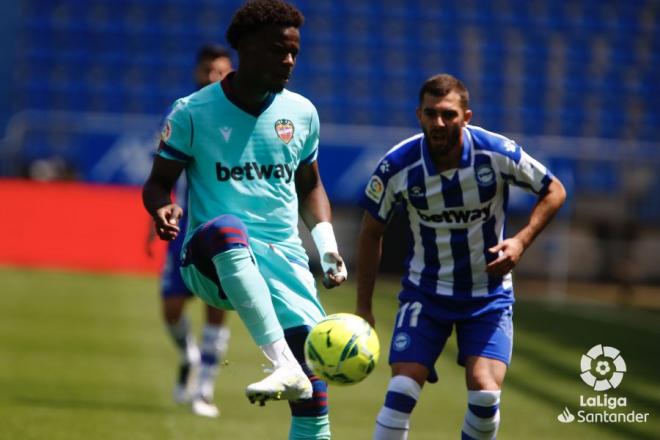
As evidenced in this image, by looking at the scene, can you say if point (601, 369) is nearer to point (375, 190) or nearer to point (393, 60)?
point (375, 190)

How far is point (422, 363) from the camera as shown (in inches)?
224

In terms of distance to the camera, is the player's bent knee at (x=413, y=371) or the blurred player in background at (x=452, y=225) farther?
the blurred player in background at (x=452, y=225)

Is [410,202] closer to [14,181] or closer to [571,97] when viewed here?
[14,181]

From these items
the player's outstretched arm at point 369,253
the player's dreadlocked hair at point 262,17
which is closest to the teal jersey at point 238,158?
the player's dreadlocked hair at point 262,17

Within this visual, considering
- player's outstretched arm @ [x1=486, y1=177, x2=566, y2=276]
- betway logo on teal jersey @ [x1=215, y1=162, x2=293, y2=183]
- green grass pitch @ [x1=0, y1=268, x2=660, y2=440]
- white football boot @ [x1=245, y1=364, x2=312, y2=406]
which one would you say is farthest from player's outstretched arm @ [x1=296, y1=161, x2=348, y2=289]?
green grass pitch @ [x1=0, y1=268, x2=660, y2=440]

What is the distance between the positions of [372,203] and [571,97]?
19344 millimetres

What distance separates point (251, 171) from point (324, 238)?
48 cm

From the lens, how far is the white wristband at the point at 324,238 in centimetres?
527

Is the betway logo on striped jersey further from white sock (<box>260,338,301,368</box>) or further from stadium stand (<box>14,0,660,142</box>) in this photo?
stadium stand (<box>14,0,660,142</box>)

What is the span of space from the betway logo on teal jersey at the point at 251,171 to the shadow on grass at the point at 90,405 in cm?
349

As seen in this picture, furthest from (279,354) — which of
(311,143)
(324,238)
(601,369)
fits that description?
(601,369)

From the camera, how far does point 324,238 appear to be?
535cm

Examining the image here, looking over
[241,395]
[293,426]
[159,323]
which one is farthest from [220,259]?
[159,323]

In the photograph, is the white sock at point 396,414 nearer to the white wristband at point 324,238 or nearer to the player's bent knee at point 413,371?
the player's bent knee at point 413,371
